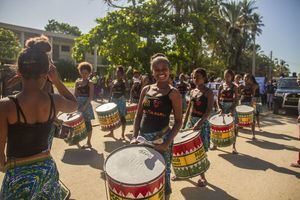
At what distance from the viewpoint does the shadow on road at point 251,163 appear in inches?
268

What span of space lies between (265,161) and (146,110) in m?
4.66

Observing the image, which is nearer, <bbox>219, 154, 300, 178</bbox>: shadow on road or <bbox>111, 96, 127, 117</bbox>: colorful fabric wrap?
<bbox>219, 154, 300, 178</bbox>: shadow on road

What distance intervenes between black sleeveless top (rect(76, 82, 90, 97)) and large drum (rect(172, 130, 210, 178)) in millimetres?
3639

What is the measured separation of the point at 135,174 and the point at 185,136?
1841mm

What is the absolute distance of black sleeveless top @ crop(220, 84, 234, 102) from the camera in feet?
27.6

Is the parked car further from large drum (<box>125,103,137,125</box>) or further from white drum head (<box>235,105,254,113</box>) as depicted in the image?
large drum (<box>125,103,137,125</box>)

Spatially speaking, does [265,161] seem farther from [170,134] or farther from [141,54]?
[141,54]

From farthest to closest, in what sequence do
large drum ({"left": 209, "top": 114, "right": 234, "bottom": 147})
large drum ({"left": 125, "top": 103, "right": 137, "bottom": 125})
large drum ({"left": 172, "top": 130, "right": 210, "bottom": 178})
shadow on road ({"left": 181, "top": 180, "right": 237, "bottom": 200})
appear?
large drum ({"left": 125, "top": 103, "right": 137, "bottom": 125})
large drum ({"left": 209, "top": 114, "right": 234, "bottom": 147})
shadow on road ({"left": 181, "top": 180, "right": 237, "bottom": 200})
large drum ({"left": 172, "top": 130, "right": 210, "bottom": 178})

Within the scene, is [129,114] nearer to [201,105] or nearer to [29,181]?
[201,105]

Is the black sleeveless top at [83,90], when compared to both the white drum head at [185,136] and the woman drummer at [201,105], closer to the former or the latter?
the woman drummer at [201,105]

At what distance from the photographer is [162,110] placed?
376 centimetres

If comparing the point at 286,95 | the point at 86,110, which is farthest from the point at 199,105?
the point at 286,95

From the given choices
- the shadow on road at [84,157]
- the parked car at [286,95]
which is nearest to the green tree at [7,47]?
the parked car at [286,95]

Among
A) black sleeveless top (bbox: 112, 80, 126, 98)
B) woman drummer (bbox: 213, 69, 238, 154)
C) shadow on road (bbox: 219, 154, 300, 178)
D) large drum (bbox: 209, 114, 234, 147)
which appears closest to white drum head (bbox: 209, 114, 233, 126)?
large drum (bbox: 209, 114, 234, 147)
